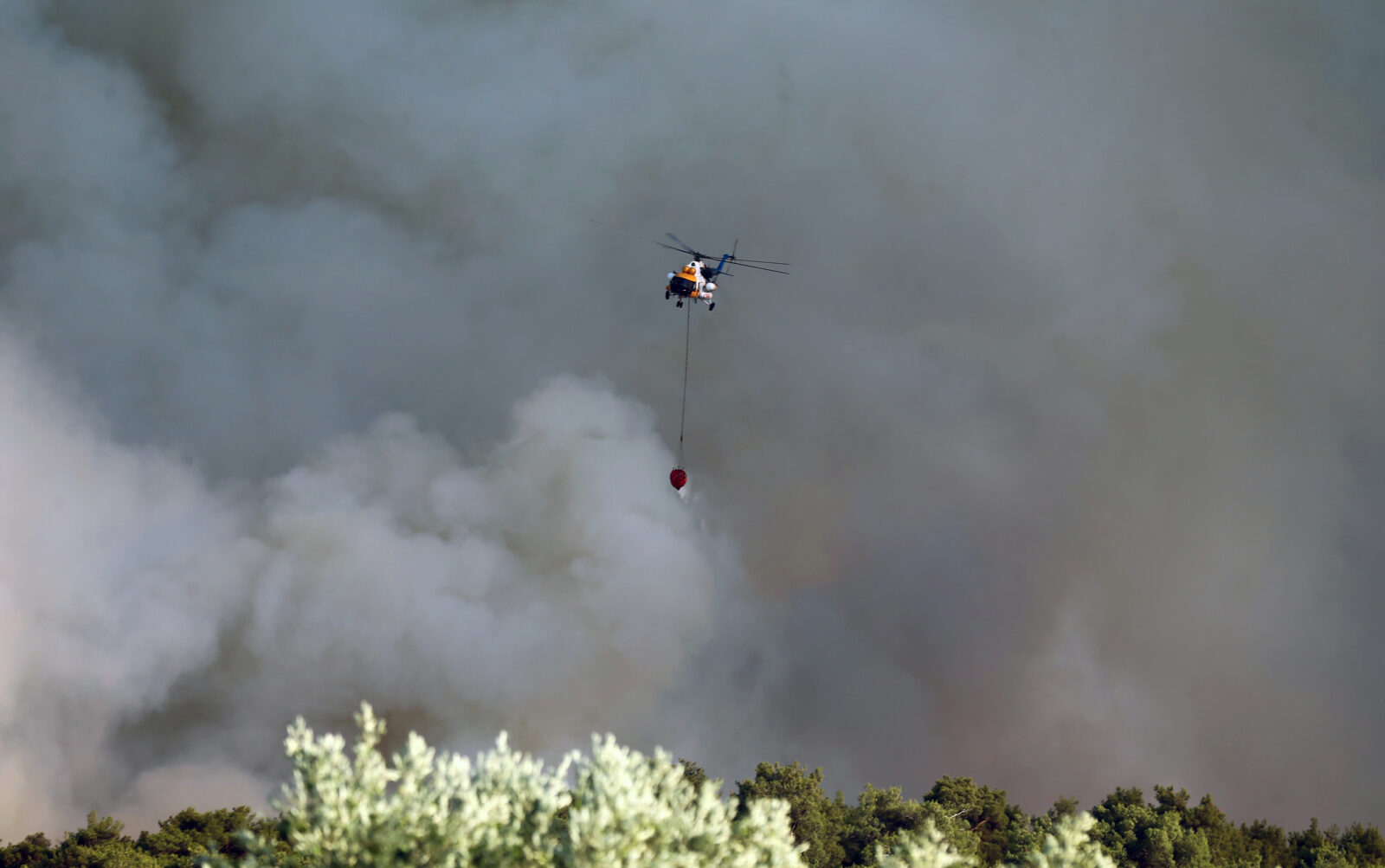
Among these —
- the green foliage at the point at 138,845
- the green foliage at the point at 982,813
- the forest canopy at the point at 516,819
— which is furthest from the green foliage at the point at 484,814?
the green foliage at the point at 982,813

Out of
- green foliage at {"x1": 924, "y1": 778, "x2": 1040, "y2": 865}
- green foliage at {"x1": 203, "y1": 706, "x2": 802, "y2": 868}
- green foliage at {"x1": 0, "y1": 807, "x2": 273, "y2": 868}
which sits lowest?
green foliage at {"x1": 203, "y1": 706, "x2": 802, "y2": 868}

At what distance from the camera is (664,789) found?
32.8 m

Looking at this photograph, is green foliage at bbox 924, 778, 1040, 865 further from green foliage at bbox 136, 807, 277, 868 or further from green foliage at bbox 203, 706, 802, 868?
green foliage at bbox 203, 706, 802, 868

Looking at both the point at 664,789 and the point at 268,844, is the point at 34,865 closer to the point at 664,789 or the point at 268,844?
the point at 268,844

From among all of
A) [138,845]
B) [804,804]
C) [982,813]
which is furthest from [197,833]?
[982,813]

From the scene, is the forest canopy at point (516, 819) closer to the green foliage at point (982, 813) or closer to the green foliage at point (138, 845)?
the green foliage at point (138, 845)

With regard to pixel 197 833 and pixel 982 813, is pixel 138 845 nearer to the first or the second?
pixel 197 833

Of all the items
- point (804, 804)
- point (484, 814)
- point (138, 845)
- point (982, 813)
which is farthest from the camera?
point (982, 813)

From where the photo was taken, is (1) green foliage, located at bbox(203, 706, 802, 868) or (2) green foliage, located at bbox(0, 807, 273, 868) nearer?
(1) green foliage, located at bbox(203, 706, 802, 868)

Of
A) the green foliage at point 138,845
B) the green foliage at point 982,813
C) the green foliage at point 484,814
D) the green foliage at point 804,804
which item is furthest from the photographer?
the green foliage at point 982,813

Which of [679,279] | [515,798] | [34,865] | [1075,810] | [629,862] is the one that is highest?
[679,279]

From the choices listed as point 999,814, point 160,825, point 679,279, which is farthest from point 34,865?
point 999,814

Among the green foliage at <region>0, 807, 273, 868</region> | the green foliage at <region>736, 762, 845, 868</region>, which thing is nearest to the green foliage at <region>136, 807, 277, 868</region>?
the green foliage at <region>0, 807, 273, 868</region>

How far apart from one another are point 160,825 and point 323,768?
81168mm
